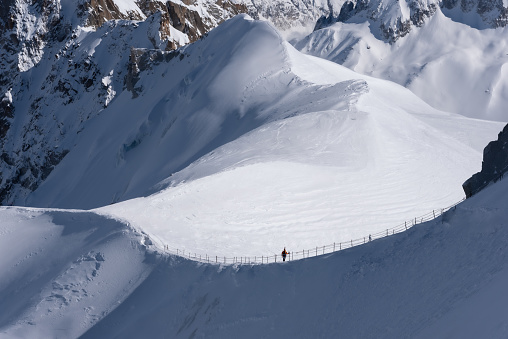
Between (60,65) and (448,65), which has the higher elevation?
(60,65)

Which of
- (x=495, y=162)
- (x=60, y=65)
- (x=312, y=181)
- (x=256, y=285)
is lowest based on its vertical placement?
(x=60, y=65)

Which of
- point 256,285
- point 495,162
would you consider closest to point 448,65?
point 495,162

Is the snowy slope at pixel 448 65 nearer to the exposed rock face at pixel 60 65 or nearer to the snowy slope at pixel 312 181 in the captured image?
the exposed rock face at pixel 60 65

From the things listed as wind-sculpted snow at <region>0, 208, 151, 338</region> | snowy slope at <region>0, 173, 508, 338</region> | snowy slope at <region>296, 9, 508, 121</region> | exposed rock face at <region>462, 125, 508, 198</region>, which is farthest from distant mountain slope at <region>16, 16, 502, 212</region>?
snowy slope at <region>296, 9, 508, 121</region>

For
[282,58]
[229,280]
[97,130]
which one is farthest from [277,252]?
[97,130]

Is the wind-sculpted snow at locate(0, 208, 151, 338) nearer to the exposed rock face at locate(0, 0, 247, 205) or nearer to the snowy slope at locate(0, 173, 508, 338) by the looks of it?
the snowy slope at locate(0, 173, 508, 338)

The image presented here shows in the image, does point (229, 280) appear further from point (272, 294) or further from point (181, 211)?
point (181, 211)

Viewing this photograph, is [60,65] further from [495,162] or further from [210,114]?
[495,162]

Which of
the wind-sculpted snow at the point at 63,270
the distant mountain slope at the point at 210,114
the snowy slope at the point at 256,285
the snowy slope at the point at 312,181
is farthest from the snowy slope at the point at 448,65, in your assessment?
the snowy slope at the point at 256,285
